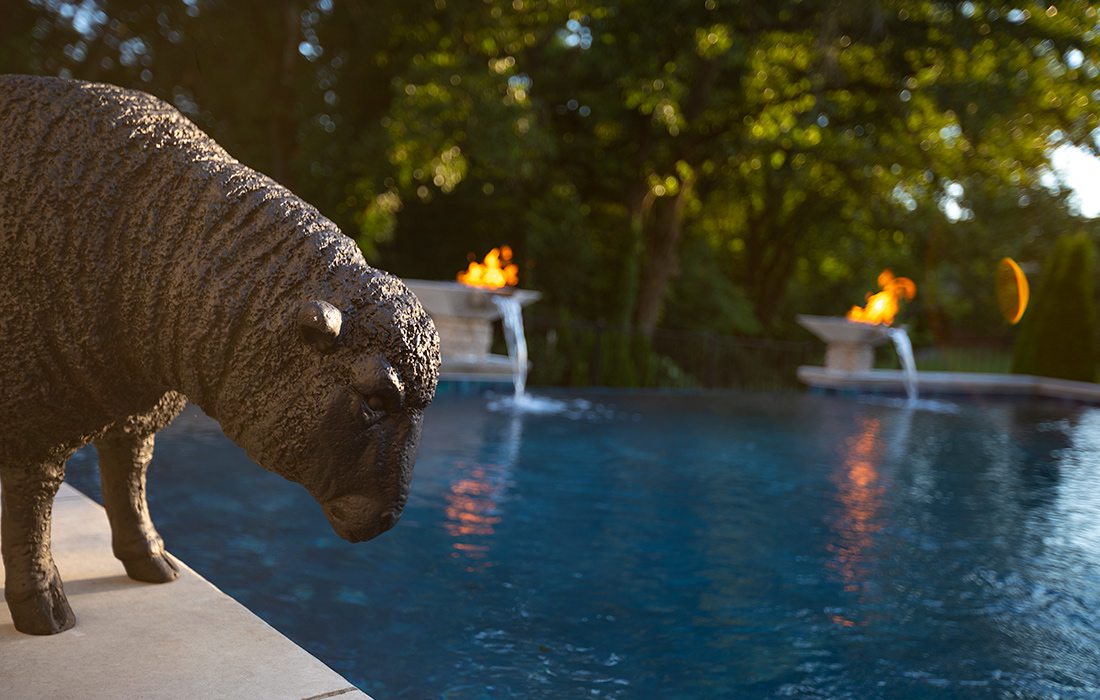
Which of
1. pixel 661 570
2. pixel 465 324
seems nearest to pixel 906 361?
pixel 465 324

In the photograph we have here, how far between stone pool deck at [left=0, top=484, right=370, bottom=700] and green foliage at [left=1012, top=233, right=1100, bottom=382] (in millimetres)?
18938

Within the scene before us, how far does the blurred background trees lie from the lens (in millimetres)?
13867

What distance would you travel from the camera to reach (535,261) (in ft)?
59.2

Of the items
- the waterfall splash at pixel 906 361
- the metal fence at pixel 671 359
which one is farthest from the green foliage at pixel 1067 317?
the metal fence at pixel 671 359

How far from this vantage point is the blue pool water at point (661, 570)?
3254 millimetres

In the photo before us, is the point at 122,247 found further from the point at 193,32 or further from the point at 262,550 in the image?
the point at 193,32

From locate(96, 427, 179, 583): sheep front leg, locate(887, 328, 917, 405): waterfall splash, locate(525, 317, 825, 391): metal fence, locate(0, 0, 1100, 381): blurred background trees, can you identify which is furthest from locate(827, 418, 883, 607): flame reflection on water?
locate(0, 0, 1100, 381): blurred background trees

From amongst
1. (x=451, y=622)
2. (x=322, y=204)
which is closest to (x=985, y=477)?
(x=451, y=622)

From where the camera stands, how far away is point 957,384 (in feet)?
55.4

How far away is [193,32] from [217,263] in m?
13.2

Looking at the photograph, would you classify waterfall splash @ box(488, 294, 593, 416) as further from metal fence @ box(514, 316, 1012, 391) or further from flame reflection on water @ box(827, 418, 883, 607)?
flame reflection on water @ box(827, 418, 883, 607)

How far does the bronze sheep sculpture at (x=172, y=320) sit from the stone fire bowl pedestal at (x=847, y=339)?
14.3 m

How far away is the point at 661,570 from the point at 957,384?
1443 centimetres

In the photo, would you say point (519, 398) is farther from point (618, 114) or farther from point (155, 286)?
point (155, 286)
